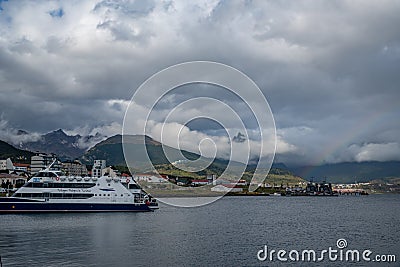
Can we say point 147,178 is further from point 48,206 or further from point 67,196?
point 48,206

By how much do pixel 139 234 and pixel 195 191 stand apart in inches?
5627

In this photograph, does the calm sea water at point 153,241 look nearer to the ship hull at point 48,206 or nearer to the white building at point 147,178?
the ship hull at point 48,206

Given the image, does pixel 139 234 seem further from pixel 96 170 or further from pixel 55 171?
pixel 96 170

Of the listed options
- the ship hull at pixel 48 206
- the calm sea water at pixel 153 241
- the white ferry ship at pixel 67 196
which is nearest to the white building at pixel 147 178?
the white ferry ship at pixel 67 196

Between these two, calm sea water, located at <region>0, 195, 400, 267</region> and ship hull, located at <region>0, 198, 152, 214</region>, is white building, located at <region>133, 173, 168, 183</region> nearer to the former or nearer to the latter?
ship hull, located at <region>0, 198, 152, 214</region>

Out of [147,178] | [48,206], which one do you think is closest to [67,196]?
[48,206]

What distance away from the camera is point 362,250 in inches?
1508

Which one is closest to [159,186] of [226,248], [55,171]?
[55,171]

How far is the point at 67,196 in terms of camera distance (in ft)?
231

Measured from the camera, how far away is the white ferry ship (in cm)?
6800

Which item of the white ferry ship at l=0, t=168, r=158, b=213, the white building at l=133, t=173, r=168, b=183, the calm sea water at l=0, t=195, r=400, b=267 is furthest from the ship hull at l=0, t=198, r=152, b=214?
the white building at l=133, t=173, r=168, b=183

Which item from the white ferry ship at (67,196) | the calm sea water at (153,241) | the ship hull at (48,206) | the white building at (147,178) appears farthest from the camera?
the white building at (147,178)

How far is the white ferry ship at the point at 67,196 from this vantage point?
68.0 m

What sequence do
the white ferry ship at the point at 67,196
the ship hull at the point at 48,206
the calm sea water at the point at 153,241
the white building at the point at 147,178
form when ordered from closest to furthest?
the calm sea water at the point at 153,241 → the ship hull at the point at 48,206 → the white ferry ship at the point at 67,196 → the white building at the point at 147,178
